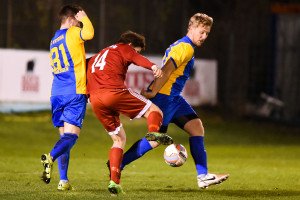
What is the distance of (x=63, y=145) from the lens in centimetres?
1072

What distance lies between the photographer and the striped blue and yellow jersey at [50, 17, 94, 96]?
35.8 feet

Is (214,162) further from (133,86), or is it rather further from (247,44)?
(247,44)

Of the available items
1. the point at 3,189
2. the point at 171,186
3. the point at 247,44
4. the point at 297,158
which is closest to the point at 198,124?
the point at 171,186

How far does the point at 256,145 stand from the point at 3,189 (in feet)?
42.8

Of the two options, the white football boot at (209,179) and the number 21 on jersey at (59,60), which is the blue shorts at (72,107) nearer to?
the number 21 on jersey at (59,60)

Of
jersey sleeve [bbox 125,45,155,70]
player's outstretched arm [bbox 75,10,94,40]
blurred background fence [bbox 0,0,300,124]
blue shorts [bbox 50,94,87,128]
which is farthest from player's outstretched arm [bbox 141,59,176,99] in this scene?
blurred background fence [bbox 0,0,300,124]

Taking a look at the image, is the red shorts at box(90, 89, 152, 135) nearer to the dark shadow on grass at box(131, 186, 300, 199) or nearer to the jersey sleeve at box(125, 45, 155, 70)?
the jersey sleeve at box(125, 45, 155, 70)

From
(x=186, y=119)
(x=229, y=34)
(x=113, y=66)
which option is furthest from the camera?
(x=229, y=34)

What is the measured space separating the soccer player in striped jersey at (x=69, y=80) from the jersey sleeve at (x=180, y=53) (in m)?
0.96

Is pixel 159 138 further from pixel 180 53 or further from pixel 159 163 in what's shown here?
pixel 159 163

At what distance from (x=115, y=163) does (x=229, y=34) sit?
1808 cm

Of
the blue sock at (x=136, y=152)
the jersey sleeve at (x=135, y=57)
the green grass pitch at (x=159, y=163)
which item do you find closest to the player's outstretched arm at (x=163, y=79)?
the jersey sleeve at (x=135, y=57)

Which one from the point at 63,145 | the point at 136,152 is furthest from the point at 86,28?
the point at 136,152

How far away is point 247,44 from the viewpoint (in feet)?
93.9
